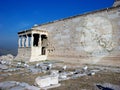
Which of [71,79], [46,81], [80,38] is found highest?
[80,38]

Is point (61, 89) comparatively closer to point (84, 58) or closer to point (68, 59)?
point (84, 58)

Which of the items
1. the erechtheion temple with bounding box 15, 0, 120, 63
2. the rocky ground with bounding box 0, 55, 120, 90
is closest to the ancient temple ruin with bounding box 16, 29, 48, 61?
the erechtheion temple with bounding box 15, 0, 120, 63

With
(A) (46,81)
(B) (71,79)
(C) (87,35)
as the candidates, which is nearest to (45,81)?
(A) (46,81)

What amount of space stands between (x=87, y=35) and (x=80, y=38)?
1078mm

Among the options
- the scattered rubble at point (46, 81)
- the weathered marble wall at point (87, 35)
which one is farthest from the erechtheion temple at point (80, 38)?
the scattered rubble at point (46, 81)

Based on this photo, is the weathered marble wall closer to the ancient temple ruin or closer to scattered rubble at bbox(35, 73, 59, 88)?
the ancient temple ruin

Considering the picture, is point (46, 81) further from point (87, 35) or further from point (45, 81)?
point (87, 35)

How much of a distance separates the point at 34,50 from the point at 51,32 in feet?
12.7

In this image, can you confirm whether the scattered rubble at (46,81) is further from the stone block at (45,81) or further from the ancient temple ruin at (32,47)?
the ancient temple ruin at (32,47)

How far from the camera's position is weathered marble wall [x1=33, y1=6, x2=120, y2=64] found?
15.6 metres

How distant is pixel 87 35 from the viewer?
18.0 metres

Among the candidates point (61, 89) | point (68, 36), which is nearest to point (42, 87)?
point (61, 89)

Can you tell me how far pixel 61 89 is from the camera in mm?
7133

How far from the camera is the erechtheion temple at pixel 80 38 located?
15758 millimetres
